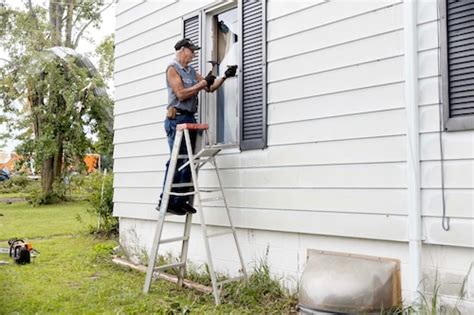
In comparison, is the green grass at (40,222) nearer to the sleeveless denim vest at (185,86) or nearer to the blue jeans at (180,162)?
the blue jeans at (180,162)

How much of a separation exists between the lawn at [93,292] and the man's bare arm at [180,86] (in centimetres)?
161

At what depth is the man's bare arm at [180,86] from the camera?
12.2ft

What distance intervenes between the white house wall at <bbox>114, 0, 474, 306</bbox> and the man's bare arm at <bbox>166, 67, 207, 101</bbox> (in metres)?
0.59

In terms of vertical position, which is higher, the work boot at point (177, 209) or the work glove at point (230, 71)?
the work glove at point (230, 71)

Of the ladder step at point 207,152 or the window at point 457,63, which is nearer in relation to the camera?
the window at point 457,63

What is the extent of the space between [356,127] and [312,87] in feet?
1.62

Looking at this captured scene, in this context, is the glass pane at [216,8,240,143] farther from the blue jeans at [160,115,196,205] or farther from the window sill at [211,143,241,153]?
the blue jeans at [160,115,196,205]

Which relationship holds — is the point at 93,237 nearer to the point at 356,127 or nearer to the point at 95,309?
the point at 95,309

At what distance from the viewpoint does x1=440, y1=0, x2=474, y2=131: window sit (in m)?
2.47

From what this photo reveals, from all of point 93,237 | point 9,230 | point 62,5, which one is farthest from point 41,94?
point 93,237

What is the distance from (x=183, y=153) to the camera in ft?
12.7

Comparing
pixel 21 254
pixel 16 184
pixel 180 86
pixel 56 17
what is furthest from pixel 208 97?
pixel 16 184

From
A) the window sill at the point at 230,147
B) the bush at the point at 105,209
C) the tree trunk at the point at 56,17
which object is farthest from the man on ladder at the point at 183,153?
the tree trunk at the point at 56,17

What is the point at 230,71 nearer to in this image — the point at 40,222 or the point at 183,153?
the point at 183,153
